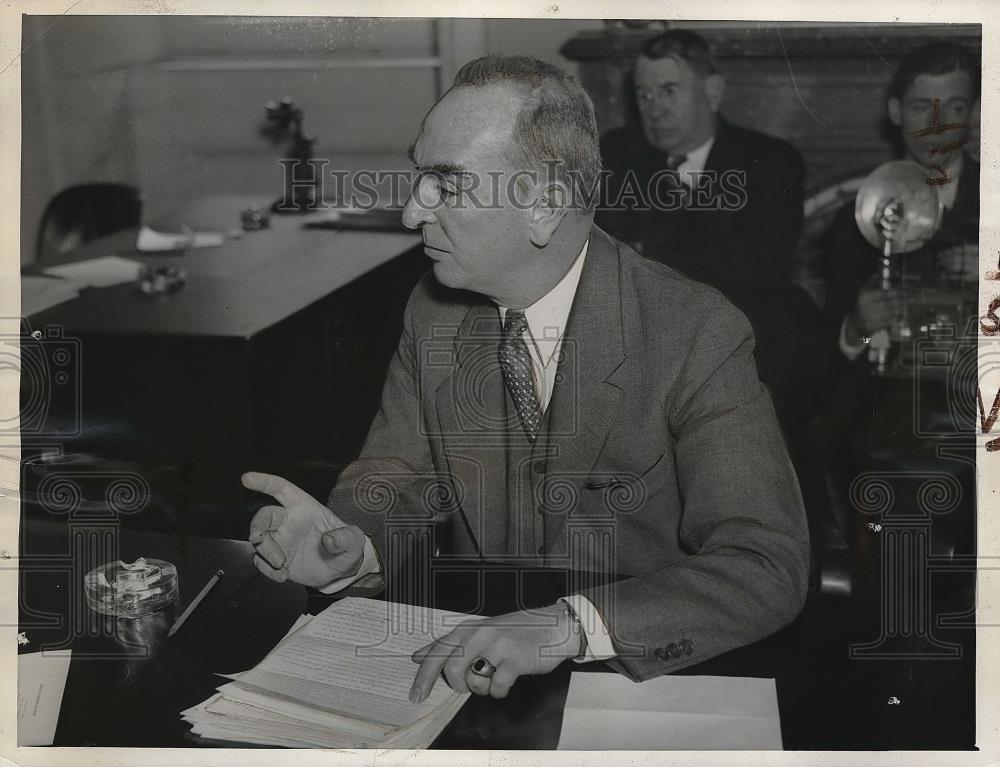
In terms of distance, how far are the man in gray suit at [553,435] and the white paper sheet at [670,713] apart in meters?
0.06

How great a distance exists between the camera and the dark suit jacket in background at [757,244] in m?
2.14

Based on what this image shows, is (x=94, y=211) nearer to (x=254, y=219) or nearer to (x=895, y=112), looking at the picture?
(x=254, y=219)

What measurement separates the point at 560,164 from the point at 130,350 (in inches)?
41.9

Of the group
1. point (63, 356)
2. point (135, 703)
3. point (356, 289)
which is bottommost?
point (135, 703)

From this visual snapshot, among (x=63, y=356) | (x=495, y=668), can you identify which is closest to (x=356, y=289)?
(x=63, y=356)

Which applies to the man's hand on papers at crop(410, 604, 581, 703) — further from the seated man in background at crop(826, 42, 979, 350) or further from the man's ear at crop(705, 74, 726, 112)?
the man's ear at crop(705, 74, 726, 112)

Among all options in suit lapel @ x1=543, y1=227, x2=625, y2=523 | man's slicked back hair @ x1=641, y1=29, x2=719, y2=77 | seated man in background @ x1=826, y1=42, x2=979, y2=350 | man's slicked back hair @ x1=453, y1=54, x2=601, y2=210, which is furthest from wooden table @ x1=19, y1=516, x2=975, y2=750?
man's slicked back hair @ x1=641, y1=29, x2=719, y2=77

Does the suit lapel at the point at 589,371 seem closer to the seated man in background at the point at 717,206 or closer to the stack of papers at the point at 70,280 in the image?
the seated man in background at the point at 717,206

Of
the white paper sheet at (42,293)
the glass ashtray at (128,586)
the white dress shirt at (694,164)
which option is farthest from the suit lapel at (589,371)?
the white paper sheet at (42,293)

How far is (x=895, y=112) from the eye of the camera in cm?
217

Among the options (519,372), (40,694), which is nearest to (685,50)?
(519,372)

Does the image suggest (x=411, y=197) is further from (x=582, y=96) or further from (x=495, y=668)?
(x=495, y=668)

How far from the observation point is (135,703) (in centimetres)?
210

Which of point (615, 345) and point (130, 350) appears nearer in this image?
point (615, 345)
